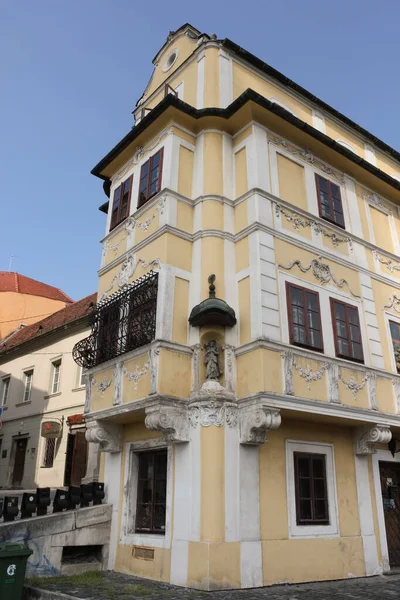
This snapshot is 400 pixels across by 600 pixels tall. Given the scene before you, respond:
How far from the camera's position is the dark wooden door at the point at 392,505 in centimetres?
1199

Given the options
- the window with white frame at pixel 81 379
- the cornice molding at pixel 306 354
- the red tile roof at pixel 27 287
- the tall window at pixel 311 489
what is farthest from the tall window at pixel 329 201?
the red tile roof at pixel 27 287

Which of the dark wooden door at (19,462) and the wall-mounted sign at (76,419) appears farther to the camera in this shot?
the dark wooden door at (19,462)

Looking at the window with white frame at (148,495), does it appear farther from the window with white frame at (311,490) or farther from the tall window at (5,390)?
the tall window at (5,390)

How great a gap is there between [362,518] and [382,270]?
662cm

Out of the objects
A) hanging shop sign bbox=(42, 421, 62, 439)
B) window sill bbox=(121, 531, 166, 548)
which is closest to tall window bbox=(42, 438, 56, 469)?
hanging shop sign bbox=(42, 421, 62, 439)

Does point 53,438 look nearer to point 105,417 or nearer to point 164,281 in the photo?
point 105,417

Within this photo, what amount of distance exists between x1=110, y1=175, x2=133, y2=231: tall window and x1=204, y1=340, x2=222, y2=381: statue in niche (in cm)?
527

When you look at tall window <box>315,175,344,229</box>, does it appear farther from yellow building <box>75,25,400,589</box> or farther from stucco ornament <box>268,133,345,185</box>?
stucco ornament <box>268,133,345,185</box>

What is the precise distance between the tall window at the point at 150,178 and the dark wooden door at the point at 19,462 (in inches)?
545

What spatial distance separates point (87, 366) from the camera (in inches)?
506

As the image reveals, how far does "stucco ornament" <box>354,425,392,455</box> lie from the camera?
460 inches

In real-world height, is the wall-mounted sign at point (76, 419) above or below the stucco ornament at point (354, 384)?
above

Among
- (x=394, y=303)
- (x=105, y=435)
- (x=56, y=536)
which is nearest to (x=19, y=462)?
(x=105, y=435)

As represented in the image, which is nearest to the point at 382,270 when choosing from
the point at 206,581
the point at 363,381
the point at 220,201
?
the point at 363,381
